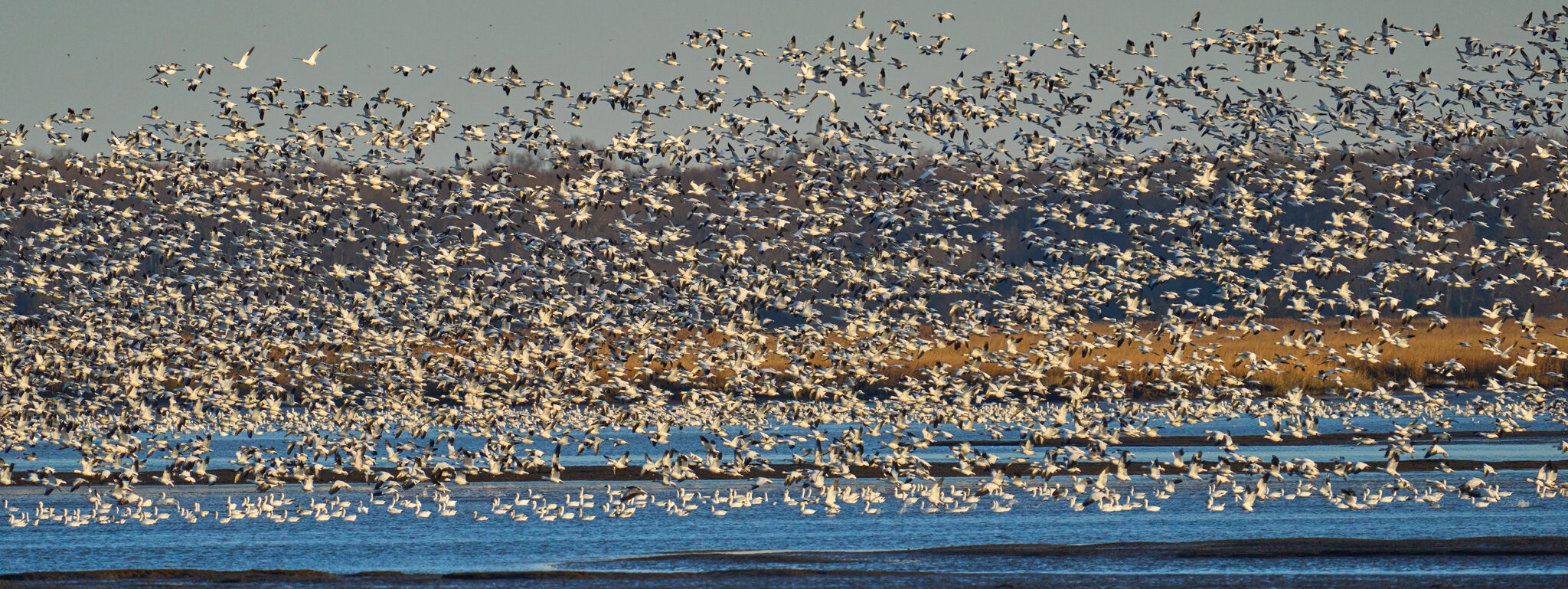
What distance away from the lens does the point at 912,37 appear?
31.3m

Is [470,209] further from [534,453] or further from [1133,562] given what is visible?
[1133,562]

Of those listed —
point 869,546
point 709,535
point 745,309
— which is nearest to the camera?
point 869,546

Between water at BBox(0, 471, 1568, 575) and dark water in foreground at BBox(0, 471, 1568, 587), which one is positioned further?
water at BBox(0, 471, 1568, 575)

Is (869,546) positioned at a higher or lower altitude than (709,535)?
lower

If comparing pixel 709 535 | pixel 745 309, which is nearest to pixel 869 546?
pixel 709 535

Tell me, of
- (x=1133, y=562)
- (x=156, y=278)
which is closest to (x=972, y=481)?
(x=1133, y=562)

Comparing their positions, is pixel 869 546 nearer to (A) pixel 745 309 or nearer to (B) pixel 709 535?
(B) pixel 709 535

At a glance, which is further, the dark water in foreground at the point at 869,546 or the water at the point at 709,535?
the water at the point at 709,535

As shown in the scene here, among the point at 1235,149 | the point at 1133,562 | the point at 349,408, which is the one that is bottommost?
the point at 1133,562

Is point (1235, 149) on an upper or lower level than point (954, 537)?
upper

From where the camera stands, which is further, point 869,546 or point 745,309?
point 745,309

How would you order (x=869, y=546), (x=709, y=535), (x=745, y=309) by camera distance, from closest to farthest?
(x=869, y=546)
(x=709, y=535)
(x=745, y=309)

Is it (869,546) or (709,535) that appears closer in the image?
(869,546)

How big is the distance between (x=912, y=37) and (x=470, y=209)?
898cm
